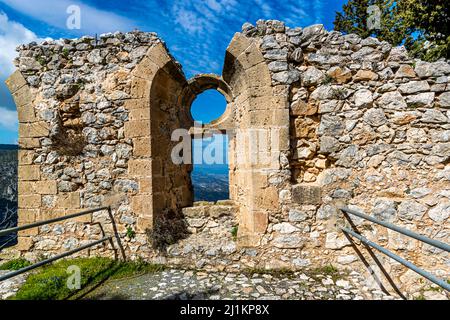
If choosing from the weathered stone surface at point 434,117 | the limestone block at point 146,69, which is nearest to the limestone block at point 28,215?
the limestone block at point 146,69

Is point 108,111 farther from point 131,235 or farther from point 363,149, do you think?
point 363,149

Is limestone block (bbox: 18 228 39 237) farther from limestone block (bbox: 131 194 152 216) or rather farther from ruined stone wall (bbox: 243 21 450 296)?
ruined stone wall (bbox: 243 21 450 296)

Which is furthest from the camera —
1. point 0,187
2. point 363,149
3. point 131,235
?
point 0,187

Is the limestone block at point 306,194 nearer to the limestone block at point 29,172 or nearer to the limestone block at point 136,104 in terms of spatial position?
the limestone block at point 136,104

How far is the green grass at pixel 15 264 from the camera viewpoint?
380 cm

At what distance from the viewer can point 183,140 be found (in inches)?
184

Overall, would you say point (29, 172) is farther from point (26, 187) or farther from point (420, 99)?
point (420, 99)

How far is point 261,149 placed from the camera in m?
3.56

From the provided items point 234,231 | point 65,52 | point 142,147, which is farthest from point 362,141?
point 65,52

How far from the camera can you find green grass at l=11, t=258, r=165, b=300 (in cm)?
299

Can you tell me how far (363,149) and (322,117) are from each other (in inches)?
29.7

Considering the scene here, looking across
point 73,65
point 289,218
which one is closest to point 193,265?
point 289,218

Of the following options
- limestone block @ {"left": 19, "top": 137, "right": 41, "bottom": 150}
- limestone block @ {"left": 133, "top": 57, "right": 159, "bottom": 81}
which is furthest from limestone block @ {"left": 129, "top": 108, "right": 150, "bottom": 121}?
limestone block @ {"left": 19, "top": 137, "right": 41, "bottom": 150}

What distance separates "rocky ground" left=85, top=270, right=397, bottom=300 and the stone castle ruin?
24 centimetres
